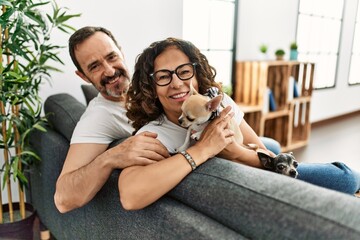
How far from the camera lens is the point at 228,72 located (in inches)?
169

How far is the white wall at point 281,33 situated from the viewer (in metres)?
4.29

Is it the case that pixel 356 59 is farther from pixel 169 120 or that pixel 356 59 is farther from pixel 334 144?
pixel 169 120

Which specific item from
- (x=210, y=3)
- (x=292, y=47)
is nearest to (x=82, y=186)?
(x=210, y=3)

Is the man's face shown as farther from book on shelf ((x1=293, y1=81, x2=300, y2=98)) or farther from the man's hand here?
book on shelf ((x1=293, y1=81, x2=300, y2=98))

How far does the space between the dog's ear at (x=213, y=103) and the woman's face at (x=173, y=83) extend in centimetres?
11

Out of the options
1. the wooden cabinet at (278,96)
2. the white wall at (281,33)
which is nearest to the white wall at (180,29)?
the white wall at (281,33)

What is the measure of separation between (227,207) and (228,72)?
3.51 meters

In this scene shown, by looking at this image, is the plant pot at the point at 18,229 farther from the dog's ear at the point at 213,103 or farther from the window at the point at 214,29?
the window at the point at 214,29

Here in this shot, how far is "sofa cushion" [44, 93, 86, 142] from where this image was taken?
183 centimetres

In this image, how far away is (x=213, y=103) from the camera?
1.29 meters

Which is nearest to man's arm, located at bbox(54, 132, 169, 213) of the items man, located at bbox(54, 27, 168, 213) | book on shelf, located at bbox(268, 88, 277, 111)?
man, located at bbox(54, 27, 168, 213)

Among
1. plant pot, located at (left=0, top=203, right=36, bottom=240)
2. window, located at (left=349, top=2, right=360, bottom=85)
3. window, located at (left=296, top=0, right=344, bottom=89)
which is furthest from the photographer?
window, located at (left=349, top=2, right=360, bottom=85)

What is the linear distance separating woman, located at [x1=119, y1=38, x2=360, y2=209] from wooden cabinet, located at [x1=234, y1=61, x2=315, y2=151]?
248cm

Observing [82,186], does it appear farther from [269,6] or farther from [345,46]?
[345,46]
